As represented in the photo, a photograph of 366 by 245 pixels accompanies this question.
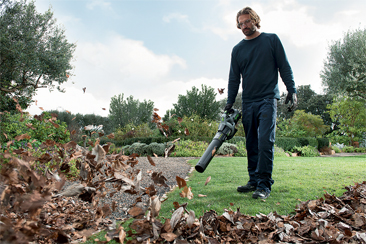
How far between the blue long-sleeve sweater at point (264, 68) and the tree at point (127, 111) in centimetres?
1680

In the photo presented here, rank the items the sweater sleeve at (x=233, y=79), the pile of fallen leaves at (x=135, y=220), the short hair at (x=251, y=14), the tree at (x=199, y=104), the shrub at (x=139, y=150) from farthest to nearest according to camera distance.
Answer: the tree at (x=199, y=104)
the shrub at (x=139, y=150)
the sweater sleeve at (x=233, y=79)
the short hair at (x=251, y=14)
the pile of fallen leaves at (x=135, y=220)

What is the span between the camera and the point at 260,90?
2779 mm

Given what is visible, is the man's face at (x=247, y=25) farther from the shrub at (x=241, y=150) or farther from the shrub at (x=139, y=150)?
the shrub at (x=139, y=150)

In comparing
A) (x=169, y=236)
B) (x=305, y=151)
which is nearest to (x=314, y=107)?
(x=305, y=151)

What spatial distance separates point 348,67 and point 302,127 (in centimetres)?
510

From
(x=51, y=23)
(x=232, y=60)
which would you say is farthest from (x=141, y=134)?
(x=232, y=60)

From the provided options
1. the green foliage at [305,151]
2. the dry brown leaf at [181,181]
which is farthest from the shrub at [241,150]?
the dry brown leaf at [181,181]

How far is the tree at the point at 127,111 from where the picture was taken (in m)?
19.3

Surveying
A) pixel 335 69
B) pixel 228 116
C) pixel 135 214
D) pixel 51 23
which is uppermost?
pixel 51 23

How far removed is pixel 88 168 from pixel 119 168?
0.29 m

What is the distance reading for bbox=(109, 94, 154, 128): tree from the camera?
19.3 meters

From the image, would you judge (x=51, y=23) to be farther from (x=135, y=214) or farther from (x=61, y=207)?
(x=135, y=214)

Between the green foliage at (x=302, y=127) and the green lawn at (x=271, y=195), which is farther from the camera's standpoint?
the green foliage at (x=302, y=127)

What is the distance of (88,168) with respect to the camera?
7.05 ft
